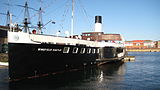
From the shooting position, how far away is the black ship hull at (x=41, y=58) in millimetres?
21922

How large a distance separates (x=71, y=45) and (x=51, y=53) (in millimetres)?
4714

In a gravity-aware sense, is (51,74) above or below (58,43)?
below

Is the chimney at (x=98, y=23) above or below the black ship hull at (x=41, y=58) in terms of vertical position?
above

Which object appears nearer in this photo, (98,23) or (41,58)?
(41,58)

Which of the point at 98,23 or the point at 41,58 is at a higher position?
the point at 98,23

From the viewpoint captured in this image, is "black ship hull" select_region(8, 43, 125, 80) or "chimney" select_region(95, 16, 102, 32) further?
"chimney" select_region(95, 16, 102, 32)

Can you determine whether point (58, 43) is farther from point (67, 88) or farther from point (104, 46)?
point (104, 46)

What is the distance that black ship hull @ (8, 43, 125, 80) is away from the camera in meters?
21.9

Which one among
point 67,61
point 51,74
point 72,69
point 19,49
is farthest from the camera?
point 72,69

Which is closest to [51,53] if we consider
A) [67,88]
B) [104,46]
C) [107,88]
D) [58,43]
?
[58,43]

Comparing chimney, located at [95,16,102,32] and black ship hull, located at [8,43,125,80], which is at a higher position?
chimney, located at [95,16,102,32]

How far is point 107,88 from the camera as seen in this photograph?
69.1ft

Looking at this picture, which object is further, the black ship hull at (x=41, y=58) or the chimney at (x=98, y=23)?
the chimney at (x=98, y=23)

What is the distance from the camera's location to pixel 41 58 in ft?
78.9
